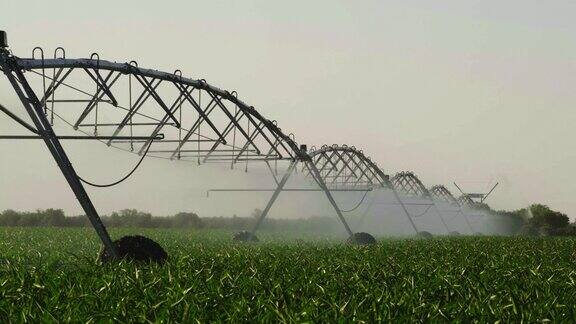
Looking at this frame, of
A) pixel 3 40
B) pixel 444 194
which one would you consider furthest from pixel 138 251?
Answer: pixel 444 194

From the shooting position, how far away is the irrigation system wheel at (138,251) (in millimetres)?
13289

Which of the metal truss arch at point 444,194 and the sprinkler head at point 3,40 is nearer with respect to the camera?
the sprinkler head at point 3,40

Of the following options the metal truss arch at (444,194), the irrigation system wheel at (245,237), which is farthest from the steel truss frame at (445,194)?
the irrigation system wheel at (245,237)

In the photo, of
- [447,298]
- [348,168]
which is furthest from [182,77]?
[348,168]

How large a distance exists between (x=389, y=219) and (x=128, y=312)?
186 feet

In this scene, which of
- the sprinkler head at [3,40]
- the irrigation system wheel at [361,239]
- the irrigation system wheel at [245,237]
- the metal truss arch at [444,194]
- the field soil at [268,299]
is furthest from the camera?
the metal truss arch at [444,194]

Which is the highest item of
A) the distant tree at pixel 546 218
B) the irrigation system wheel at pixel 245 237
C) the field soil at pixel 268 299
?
the distant tree at pixel 546 218

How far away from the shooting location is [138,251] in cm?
1345

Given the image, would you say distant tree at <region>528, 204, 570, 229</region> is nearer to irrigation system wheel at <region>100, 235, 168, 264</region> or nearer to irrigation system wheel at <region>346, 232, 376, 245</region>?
irrigation system wheel at <region>346, 232, 376, 245</region>

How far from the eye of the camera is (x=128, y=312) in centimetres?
632

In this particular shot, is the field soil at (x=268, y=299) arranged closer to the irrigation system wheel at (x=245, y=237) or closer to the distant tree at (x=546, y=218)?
the irrigation system wheel at (x=245, y=237)

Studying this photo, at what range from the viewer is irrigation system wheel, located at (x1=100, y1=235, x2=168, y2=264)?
13.3m

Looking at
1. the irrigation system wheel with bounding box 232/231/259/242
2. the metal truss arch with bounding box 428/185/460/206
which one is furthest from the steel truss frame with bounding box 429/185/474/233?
the irrigation system wheel with bounding box 232/231/259/242

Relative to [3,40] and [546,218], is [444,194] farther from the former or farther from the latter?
[3,40]
